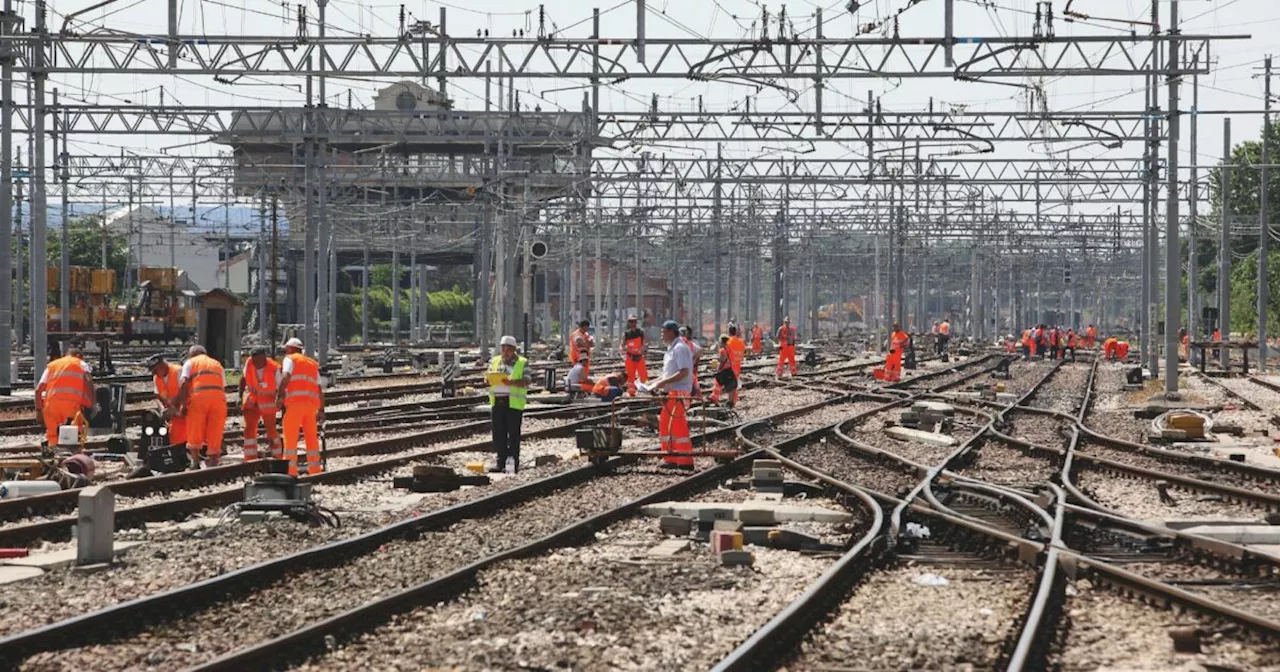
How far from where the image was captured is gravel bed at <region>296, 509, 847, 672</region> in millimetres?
7891

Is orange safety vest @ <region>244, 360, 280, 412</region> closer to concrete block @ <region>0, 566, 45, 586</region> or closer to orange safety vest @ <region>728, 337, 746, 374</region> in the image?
concrete block @ <region>0, 566, 45, 586</region>

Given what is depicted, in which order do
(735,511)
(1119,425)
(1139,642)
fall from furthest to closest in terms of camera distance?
(1119,425), (735,511), (1139,642)

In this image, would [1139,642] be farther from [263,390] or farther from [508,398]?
[263,390]

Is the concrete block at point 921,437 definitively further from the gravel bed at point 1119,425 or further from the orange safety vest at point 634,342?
the orange safety vest at point 634,342

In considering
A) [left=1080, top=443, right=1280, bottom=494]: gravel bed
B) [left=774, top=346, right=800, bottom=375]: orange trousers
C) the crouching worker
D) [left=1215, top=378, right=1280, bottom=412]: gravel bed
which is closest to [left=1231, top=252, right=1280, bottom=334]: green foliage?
[left=1215, top=378, right=1280, bottom=412]: gravel bed

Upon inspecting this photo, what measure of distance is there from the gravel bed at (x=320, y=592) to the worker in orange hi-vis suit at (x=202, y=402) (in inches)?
156

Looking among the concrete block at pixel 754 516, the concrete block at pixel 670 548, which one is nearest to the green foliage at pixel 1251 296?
the concrete block at pixel 754 516

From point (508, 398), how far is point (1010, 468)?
5.39 metres

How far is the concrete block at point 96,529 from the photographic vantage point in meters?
10.8

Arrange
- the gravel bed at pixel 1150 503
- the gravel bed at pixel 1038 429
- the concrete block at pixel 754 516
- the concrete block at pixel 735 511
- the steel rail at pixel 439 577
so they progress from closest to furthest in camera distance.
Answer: the steel rail at pixel 439 577 < the concrete block at pixel 735 511 < the concrete block at pixel 754 516 < the gravel bed at pixel 1150 503 < the gravel bed at pixel 1038 429

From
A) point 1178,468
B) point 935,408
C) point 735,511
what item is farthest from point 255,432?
point 935,408

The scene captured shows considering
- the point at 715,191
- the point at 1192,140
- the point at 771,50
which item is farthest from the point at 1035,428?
the point at 715,191

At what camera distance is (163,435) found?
17.3 metres

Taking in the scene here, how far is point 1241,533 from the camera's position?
12.3m
